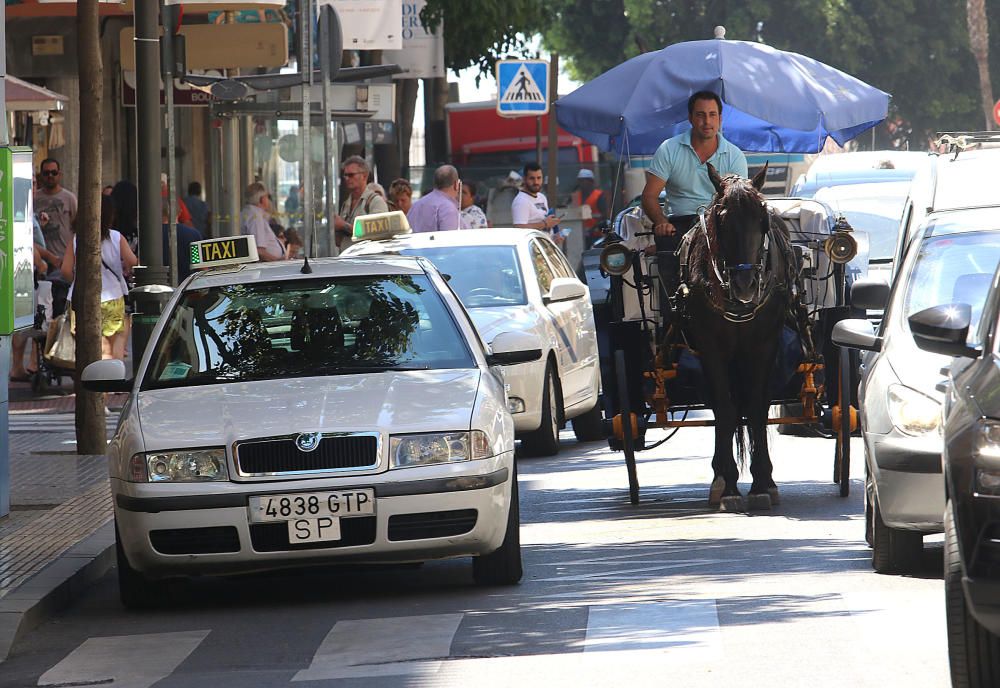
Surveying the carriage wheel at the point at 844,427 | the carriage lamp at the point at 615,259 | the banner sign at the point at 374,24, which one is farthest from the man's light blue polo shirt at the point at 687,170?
the banner sign at the point at 374,24

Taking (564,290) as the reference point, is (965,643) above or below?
below

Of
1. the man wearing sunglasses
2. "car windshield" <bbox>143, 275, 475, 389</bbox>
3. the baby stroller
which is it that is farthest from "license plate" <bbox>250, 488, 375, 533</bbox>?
the man wearing sunglasses

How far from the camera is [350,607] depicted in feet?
29.8

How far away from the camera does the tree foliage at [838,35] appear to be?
204ft

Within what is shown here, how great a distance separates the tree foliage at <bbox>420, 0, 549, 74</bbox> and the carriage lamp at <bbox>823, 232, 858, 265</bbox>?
68.3ft

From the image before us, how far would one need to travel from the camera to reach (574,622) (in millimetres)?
8383

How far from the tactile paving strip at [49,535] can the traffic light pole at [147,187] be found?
5.58ft

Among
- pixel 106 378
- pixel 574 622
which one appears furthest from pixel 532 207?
pixel 574 622

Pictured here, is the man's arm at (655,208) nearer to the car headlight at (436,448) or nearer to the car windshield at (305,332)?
the car windshield at (305,332)

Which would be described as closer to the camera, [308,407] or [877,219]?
[308,407]

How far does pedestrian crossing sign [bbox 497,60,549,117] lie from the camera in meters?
26.1

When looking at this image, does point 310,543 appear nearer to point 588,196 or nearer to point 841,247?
point 841,247

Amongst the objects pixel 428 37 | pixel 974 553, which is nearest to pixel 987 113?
pixel 428 37

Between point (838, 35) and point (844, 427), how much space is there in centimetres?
5196
